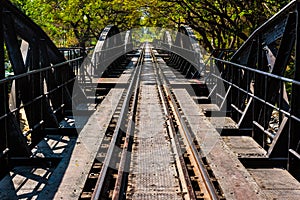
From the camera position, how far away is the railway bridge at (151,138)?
5.16m

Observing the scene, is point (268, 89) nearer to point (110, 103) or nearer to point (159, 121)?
point (159, 121)

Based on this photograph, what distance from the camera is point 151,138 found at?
299 inches

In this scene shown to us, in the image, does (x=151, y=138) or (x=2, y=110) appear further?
(x=151, y=138)

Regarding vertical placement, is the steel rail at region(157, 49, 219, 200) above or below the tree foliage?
below

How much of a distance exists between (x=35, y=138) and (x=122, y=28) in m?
41.2

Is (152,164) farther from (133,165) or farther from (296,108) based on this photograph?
(296,108)

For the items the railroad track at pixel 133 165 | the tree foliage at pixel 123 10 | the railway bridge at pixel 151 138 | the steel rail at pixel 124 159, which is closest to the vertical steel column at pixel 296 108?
the railway bridge at pixel 151 138

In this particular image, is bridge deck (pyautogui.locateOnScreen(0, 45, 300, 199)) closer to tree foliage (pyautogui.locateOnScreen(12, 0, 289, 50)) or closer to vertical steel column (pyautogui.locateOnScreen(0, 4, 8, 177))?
vertical steel column (pyautogui.locateOnScreen(0, 4, 8, 177))

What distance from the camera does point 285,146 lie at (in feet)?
20.1

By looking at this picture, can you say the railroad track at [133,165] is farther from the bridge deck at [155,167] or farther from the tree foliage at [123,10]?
the tree foliage at [123,10]

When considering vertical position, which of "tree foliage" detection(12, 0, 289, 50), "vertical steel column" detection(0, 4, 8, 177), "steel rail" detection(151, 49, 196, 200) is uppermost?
"tree foliage" detection(12, 0, 289, 50)

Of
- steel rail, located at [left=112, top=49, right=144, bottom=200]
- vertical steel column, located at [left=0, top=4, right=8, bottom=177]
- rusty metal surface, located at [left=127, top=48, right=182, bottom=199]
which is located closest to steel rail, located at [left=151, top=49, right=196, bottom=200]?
rusty metal surface, located at [left=127, top=48, right=182, bottom=199]

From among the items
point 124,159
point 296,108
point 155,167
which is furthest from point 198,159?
point 296,108

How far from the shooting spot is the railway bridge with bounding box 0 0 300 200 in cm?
516
